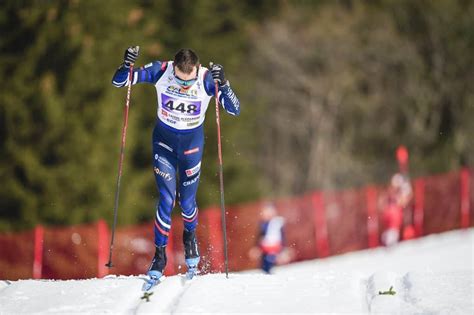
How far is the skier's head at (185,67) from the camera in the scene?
913cm

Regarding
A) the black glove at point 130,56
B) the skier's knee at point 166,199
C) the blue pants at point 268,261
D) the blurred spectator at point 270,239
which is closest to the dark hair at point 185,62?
the black glove at point 130,56

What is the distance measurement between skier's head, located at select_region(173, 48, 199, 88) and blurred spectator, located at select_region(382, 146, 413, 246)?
13.0 m

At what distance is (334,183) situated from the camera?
40.9m

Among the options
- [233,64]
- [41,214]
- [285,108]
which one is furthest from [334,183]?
[41,214]

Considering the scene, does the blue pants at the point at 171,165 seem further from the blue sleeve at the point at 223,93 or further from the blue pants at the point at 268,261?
the blue pants at the point at 268,261

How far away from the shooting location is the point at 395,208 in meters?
21.9

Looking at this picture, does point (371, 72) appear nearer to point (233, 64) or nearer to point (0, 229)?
point (233, 64)

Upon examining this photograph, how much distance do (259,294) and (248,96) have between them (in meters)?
31.4

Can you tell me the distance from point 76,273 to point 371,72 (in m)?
24.7

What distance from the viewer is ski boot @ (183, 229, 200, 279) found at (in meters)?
9.88

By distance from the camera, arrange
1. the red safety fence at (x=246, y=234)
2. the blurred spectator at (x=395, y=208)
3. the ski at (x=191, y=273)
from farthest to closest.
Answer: the blurred spectator at (x=395, y=208)
the red safety fence at (x=246, y=234)
the ski at (x=191, y=273)

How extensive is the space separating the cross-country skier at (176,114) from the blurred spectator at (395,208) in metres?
12.4

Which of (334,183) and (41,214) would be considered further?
(334,183)

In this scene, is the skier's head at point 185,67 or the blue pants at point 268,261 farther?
the blue pants at point 268,261
